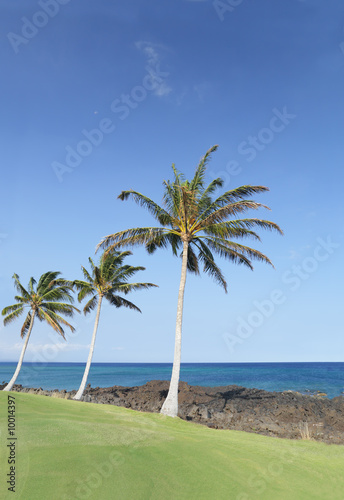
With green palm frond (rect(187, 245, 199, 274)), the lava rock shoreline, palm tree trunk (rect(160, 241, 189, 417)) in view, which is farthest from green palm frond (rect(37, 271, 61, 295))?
palm tree trunk (rect(160, 241, 189, 417))

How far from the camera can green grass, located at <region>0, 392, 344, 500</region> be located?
498 centimetres

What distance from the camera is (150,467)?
232 inches

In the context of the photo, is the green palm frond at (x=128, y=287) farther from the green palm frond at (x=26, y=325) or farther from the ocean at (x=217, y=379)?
the ocean at (x=217, y=379)

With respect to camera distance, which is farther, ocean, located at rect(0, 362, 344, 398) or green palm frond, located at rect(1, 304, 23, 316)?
ocean, located at rect(0, 362, 344, 398)

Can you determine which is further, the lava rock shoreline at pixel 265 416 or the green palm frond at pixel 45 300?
the green palm frond at pixel 45 300

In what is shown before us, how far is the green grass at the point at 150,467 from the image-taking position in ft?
16.3

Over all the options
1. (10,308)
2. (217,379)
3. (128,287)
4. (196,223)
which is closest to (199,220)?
(196,223)

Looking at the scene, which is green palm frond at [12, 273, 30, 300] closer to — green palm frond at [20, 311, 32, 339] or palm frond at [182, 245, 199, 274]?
green palm frond at [20, 311, 32, 339]

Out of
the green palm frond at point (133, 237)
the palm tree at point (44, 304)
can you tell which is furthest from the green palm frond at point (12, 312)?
the green palm frond at point (133, 237)

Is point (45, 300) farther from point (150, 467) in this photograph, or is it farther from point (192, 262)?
point (150, 467)

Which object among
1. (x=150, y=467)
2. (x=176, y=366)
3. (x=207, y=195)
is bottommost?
(x=150, y=467)

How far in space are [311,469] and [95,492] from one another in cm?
473

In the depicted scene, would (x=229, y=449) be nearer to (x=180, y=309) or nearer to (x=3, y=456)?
(x=3, y=456)

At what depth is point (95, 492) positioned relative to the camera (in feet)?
15.9
